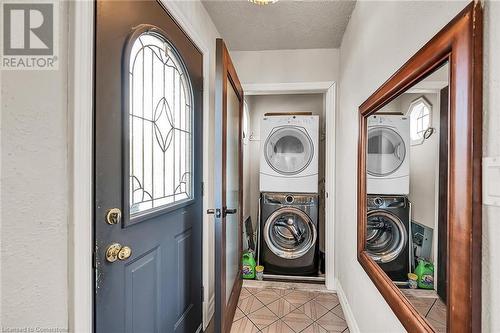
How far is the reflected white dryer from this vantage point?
2.81 meters

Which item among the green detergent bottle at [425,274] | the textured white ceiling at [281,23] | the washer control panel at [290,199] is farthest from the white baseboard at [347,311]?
the textured white ceiling at [281,23]

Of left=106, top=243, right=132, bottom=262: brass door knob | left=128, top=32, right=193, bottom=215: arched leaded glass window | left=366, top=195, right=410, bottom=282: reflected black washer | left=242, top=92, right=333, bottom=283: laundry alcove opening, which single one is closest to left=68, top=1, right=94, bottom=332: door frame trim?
left=106, top=243, right=132, bottom=262: brass door knob

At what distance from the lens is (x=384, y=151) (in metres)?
1.32

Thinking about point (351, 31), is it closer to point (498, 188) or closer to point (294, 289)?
point (498, 188)

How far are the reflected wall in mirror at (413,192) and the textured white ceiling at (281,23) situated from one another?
1.04 meters

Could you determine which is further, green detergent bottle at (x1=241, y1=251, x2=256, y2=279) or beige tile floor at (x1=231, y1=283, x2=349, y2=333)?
green detergent bottle at (x1=241, y1=251, x2=256, y2=279)

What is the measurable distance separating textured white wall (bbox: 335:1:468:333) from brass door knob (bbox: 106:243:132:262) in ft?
3.95

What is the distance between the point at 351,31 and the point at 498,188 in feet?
5.89

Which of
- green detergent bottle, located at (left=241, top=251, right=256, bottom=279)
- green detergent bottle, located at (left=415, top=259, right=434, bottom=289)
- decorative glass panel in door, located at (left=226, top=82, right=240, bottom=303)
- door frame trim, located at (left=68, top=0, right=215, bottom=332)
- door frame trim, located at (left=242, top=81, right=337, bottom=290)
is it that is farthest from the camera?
green detergent bottle, located at (left=241, top=251, right=256, bottom=279)

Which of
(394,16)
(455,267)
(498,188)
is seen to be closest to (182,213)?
(455,267)

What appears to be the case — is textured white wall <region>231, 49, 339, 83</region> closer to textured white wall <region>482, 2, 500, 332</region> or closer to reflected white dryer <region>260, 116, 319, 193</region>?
reflected white dryer <region>260, 116, 319, 193</region>

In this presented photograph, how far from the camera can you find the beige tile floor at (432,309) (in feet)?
2.62

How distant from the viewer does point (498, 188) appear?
58cm

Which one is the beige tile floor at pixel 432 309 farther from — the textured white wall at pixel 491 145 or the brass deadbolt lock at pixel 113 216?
the brass deadbolt lock at pixel 113 216
